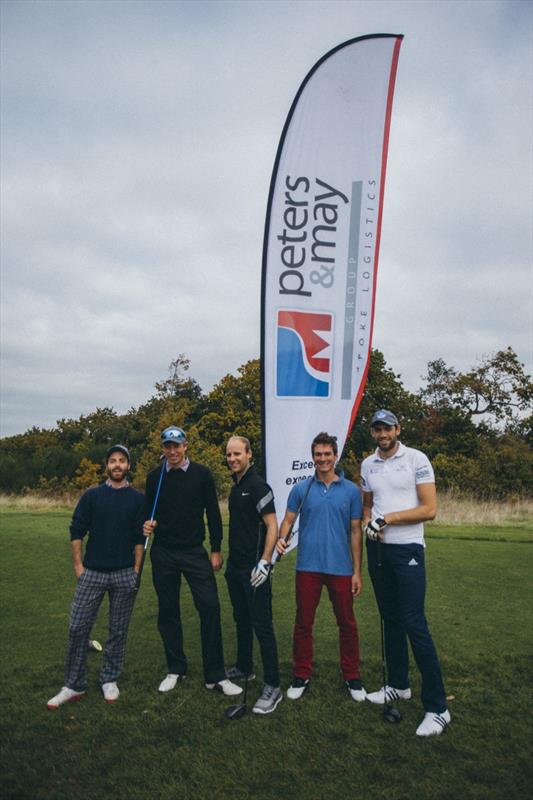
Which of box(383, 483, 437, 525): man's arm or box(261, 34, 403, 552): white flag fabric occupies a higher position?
box(261, 34, 403, 552): white flag fabric

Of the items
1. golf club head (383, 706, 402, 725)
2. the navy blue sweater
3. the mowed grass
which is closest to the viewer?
the mowed grass

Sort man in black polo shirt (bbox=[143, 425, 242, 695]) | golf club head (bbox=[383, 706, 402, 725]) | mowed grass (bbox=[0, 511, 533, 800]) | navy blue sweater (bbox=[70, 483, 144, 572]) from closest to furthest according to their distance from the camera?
mowed grass (bbox=[0, 511, 533, 800]) < golf club head (bbox=[383, 706, 402, 725]) < navy blue sweater (bbox=[70, 483, 144, 572]) < man in black polo shirt (bbox=[143, 425, 242, 695])

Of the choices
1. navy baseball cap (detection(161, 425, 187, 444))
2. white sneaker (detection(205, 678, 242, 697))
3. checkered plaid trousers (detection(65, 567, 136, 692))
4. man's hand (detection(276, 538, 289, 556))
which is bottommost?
white sneaker (detection(205, 678, 242, 697))

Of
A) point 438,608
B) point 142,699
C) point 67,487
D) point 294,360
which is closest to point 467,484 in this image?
point 67,487

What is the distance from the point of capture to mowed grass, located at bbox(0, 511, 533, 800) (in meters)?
2.64

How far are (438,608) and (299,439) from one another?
2139mm

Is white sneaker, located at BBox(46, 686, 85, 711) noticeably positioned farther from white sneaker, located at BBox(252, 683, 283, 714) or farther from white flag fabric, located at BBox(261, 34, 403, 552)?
white flag fabric, located at BBox(261, 34, 403, 552)

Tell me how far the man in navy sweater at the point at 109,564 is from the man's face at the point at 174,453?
0.28 metres

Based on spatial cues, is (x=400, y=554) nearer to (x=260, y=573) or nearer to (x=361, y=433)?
(x=260, y=573)

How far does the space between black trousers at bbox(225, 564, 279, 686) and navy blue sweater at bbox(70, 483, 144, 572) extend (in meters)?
0.69

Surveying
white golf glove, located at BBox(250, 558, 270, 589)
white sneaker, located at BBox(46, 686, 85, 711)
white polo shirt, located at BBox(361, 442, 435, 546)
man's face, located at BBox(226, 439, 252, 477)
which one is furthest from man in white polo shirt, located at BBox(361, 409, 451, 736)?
white sneaker, located at BBox(46, 686, 85, 711)

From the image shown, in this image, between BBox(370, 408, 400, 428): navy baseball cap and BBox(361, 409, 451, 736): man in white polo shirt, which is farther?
BBox(370, 408, 400, 428): navy baseball cap

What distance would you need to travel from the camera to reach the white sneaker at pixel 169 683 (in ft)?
12.2

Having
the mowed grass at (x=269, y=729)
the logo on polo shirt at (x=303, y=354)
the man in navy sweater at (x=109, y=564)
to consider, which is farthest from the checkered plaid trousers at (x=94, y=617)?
the logo on polo shirt at (x=303, y=354)
